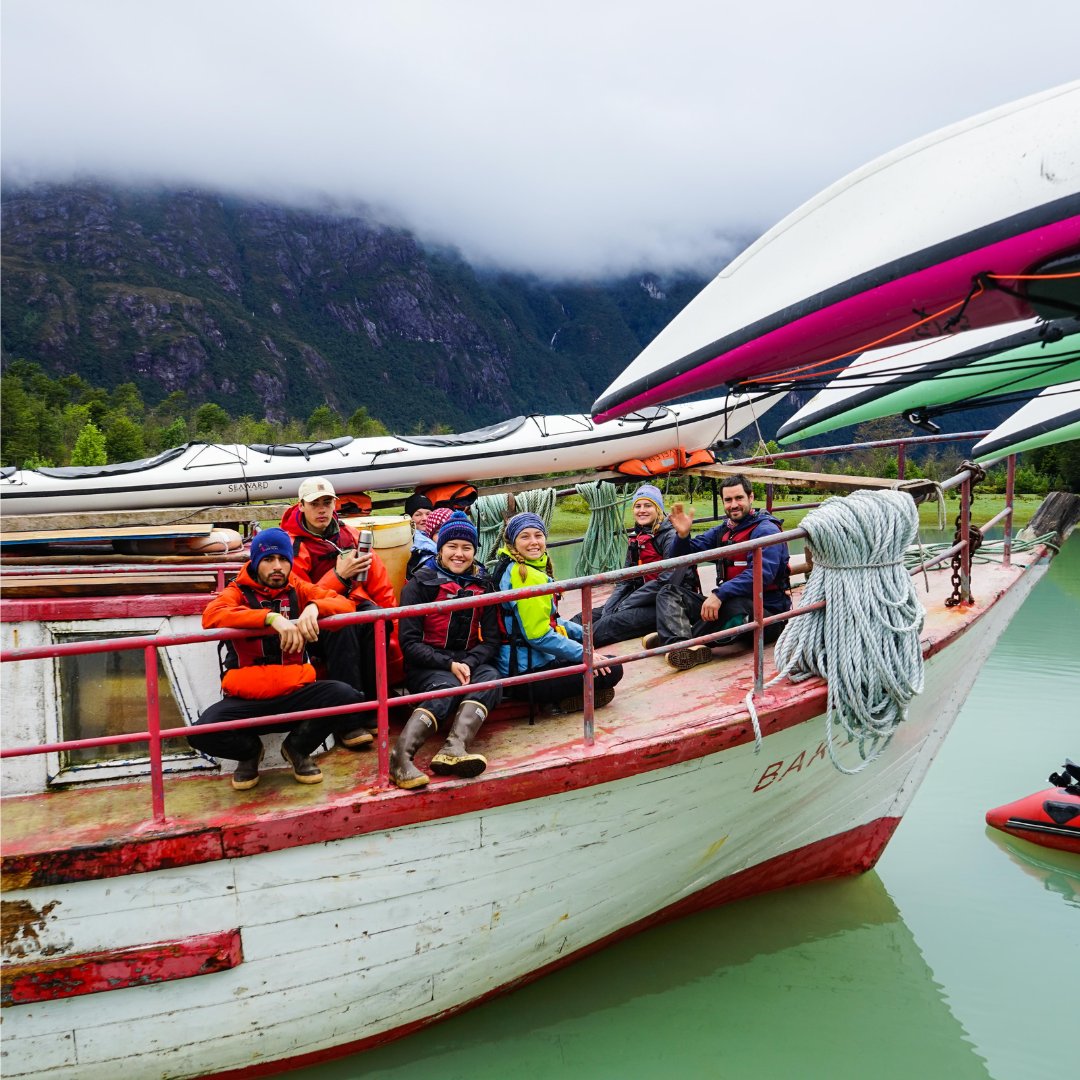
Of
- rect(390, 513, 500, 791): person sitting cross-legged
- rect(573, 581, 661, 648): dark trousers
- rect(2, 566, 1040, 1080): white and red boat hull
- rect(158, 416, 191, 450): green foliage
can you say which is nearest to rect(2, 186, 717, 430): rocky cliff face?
rect(158, 416, 191, 450): green foliage

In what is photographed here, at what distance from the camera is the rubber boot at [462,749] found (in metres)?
3.79

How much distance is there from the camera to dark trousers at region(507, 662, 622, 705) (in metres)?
4.67

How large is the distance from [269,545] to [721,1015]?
11.4 feet

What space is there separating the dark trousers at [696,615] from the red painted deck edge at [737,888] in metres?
1.39

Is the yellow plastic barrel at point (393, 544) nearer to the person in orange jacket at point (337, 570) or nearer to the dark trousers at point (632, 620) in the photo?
the person in orange jacket at point (337, 570)

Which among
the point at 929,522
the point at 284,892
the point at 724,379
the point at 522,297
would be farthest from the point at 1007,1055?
the point at 522,297

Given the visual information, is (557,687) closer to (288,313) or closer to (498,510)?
(498,510)

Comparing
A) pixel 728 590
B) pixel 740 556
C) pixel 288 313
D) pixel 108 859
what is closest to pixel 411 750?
pixel 108 859

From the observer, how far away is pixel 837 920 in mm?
5609

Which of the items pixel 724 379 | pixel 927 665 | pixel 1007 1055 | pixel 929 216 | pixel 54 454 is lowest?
pixel 54 454

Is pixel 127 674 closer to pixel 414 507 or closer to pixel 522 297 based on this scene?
pixel 414 507

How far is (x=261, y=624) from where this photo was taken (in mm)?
3629

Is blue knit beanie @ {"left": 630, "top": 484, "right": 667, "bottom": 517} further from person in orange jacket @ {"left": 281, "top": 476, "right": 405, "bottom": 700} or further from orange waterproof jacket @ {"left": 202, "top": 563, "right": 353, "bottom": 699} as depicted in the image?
orange waterproof jacket @ {"left": 202, "top": 563, "right": 353, "bottom": 699}

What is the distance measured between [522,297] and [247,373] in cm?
7620
